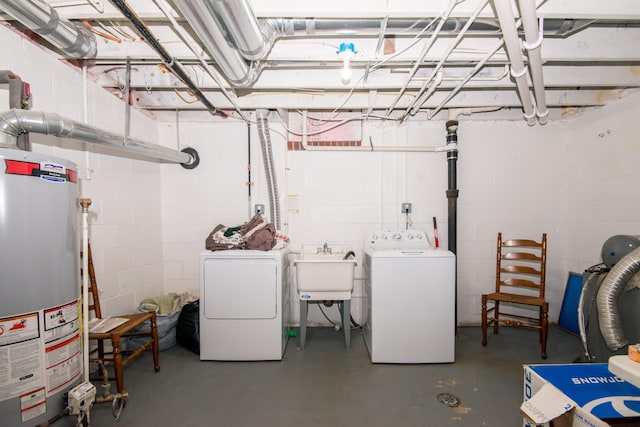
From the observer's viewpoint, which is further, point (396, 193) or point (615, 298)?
point (396, 193)

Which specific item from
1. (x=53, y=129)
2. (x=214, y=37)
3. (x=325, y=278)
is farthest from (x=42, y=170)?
(x=325, y=278)

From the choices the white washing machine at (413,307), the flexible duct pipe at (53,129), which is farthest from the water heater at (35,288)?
the white washing machine at (413,307)

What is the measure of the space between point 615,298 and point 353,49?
213 centimetres

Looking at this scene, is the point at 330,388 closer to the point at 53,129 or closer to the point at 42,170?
the point at 42,170

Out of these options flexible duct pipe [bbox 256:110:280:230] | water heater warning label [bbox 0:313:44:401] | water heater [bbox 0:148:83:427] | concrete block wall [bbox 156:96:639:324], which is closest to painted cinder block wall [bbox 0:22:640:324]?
concrete block wall [bbox 156:96:639:324]

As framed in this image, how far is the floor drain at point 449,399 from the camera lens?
1819mm

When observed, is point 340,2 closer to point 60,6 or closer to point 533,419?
point 60,6

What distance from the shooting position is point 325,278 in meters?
2.44

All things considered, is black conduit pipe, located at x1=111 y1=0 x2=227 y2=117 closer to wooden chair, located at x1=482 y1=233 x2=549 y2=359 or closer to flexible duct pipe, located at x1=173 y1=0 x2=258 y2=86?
flexible duct pipe, located at x1=173 y1=0 x2=258 y2=86

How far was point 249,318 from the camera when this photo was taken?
2.33m

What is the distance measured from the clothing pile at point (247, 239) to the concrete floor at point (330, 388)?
990 mm

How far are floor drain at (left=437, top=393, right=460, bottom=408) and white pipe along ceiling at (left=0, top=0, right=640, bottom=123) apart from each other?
7.28ft

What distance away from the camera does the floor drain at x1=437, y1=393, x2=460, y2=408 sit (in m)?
1.82

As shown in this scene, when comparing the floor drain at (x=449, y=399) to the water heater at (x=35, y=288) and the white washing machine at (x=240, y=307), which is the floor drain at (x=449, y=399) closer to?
the white washing machine at (x=240, y=307)
